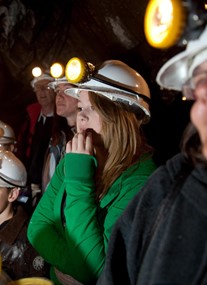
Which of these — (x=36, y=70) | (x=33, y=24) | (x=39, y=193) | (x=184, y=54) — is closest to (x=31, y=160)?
(x=39, y=193)

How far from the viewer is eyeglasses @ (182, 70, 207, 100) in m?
1.40

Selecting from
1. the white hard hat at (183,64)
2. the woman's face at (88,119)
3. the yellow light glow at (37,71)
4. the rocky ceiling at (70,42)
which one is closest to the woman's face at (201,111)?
the white hard hat at (183,64)

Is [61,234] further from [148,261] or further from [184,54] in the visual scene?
[184,54]

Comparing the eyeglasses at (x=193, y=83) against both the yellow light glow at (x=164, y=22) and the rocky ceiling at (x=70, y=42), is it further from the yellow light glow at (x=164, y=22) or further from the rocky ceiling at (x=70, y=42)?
the rocky ceiling at (x=70, y=42)

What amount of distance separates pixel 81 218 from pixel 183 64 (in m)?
1.00

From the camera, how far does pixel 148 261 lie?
135 centimetres

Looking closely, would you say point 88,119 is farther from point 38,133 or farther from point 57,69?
point 38,133

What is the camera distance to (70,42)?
22.1ft

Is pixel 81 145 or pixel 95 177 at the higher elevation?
pixel 81 145

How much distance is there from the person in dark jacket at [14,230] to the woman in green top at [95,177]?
32 centimetres

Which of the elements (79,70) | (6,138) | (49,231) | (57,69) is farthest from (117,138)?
(6,138)

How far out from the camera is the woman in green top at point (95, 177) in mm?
2006

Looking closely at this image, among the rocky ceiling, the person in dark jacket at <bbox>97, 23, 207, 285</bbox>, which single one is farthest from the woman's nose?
the rocky ceiling

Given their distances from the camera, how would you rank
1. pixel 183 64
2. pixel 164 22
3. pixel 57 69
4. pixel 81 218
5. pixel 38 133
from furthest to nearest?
pixel 38 133 → pixel 57 69 → pixel 81 218 → pixel 183 64 → pixel 164 22
